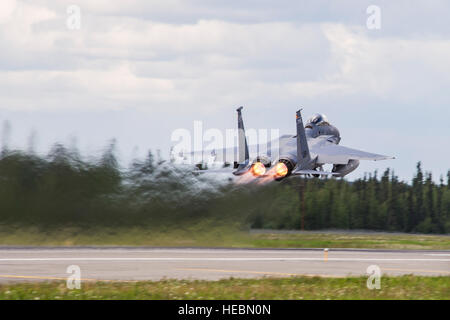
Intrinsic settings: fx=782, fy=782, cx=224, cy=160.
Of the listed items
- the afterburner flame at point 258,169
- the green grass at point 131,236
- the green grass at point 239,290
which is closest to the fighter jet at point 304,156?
the afterburner flame at point 258,169

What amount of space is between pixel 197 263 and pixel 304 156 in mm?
10921

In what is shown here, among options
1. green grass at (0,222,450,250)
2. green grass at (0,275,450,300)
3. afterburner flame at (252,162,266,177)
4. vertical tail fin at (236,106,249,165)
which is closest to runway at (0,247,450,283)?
green grass at (0,222,450,250)

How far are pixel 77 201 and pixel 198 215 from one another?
6524mm

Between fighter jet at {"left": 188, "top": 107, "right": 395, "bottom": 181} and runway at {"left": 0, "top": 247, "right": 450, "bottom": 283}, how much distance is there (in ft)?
14.7

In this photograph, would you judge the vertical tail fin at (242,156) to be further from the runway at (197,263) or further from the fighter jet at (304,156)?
the runway at (197,263)

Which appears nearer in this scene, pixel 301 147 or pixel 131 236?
pixel 131 236

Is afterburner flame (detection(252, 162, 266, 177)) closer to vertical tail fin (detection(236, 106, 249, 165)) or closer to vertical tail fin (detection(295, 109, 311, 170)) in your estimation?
vertical tail fin (detection(236, 106, 249, 165))

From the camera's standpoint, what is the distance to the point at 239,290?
24.5 meters

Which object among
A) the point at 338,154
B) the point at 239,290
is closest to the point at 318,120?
the point at 338,154

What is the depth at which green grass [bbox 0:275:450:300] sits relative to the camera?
23.1 metres

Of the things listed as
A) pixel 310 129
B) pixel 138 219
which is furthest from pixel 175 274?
pixel 310 129

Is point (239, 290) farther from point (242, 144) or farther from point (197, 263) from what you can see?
point (242, 144)

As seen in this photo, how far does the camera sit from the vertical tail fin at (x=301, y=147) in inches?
1665
